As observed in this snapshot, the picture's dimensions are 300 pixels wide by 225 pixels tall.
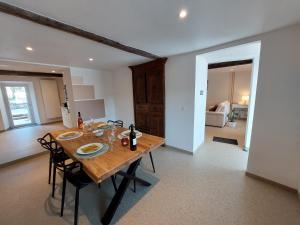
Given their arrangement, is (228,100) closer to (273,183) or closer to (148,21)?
(273,183)

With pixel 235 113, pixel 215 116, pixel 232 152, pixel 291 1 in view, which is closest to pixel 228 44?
pixel 291 1

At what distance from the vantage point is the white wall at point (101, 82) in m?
3.90

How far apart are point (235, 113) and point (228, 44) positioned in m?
5.14

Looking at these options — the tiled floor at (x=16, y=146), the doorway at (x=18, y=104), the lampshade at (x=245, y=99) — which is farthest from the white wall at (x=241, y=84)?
the doorway at (x=18, y=104)

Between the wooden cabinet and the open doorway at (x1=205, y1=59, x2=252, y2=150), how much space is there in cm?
174

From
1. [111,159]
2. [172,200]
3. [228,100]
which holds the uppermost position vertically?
[228,100]

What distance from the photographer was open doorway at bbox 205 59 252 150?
4.58 meters

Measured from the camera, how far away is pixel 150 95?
11.7 ft

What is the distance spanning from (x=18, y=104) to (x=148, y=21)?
7.31m

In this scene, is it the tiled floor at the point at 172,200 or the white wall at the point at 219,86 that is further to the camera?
the white wall at the point at 219,86

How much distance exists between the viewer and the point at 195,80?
2.79 m

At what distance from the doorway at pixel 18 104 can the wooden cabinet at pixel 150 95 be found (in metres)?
5.54

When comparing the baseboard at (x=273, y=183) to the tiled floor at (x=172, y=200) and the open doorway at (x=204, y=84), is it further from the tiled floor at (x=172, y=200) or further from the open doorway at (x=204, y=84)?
the open doorway at (x=204, y=84)

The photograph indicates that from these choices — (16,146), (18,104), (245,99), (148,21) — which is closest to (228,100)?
(245,99)
